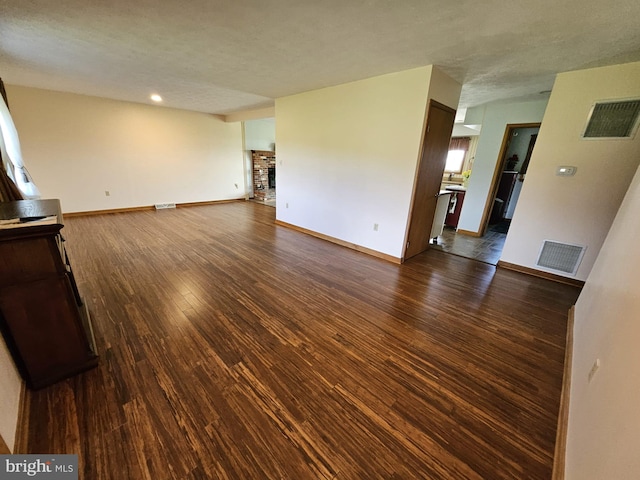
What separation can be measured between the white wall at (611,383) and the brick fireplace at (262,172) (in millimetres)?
7213

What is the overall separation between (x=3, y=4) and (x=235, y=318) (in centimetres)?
289

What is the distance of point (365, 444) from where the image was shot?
3.88ft

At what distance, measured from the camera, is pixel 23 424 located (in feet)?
3.76

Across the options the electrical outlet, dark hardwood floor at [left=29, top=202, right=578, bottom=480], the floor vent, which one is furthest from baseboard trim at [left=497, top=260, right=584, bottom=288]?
the floor vent

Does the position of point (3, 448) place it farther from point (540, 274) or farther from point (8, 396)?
point (540, 274)

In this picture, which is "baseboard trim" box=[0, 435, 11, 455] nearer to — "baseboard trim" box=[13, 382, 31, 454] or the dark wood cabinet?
"baseboard trim" box=[13, 382, 31, 454]

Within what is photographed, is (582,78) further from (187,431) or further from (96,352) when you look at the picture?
(96,352)

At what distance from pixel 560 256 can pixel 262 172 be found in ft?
24.3

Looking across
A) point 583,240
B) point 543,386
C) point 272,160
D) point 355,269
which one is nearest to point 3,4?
point 355,269

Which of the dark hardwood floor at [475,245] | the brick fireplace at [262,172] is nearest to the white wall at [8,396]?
the dark hardwood floor at [475,245]

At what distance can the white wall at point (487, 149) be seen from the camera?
3988 millimetres

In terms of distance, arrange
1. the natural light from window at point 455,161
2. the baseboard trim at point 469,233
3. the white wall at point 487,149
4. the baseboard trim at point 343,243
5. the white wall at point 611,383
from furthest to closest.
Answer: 1. the natural light from window at point 455,161
2. the baseboard trim at point 469,233
3. the white wall at point 487,149
4. the baseboard trim at point 343,243
5. the white wall at point 611,383

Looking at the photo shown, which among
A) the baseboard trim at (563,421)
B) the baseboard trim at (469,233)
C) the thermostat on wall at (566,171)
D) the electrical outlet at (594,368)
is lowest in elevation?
the baseboard trim at (563,421)

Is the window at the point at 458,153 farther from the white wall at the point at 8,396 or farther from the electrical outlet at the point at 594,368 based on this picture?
the white wall at the point at 8,396
